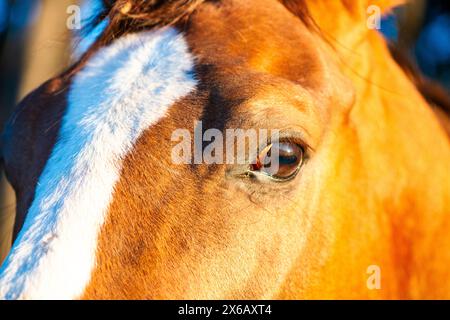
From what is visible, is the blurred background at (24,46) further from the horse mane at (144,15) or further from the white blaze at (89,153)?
the white blaze at (89,153)

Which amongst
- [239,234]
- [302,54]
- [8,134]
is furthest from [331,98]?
[8,134]

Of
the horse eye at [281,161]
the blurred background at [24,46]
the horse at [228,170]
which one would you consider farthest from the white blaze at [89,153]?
the blurred background at [24,46]

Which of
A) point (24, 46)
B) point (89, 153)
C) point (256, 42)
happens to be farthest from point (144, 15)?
point (24, 46)

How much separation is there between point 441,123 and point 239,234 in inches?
50.7

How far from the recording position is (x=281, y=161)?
1.53 meters

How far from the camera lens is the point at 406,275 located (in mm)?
1966

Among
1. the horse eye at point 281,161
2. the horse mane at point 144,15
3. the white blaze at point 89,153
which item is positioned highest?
the horse mane at point 144,15

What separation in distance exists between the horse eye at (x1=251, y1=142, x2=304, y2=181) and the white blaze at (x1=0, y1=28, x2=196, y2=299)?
0.31 m

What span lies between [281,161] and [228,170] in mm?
176

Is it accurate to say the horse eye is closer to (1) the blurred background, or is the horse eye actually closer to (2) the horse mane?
(2) the horse mane

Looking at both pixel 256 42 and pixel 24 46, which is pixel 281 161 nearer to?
pixel 256 42

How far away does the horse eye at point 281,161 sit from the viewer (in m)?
1.49

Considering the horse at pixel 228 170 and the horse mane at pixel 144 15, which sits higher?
the horse mane at pixel 144 15

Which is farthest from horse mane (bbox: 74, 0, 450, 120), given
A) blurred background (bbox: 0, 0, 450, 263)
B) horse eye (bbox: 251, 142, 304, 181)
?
blurred background (bbox: 0, 0, 450, 263)
